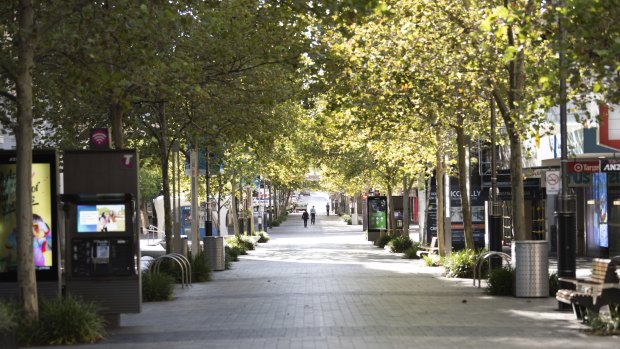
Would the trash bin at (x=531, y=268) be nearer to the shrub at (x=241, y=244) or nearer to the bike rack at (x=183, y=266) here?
the bike rack at (x=183, y=266)

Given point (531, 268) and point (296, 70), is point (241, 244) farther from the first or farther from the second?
point (531, 268)

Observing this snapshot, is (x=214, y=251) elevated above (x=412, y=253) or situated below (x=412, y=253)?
above

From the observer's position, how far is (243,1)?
20.8m

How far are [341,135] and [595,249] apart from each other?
9.67 meters

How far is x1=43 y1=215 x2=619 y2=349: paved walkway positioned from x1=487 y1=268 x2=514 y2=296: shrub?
302 millimetres

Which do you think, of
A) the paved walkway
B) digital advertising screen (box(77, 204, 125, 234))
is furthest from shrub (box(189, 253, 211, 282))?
digital advertising screen (box(77, 204, 125, 234))

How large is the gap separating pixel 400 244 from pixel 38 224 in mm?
27847

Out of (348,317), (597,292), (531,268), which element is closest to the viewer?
(597,292)

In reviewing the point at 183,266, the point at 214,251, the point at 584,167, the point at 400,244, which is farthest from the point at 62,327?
the point at 400,244

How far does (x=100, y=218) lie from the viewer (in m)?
15.7

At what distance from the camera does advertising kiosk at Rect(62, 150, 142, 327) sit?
50.6 ft

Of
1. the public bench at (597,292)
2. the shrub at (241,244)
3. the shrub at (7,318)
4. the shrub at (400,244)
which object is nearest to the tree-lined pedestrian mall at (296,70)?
the shrub at (7,318)

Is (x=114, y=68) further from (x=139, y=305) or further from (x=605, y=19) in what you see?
(x=605, y=19)


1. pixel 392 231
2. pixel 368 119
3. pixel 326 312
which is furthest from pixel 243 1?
pixel 392 231
